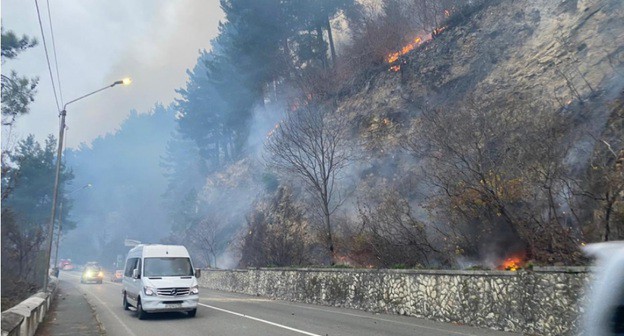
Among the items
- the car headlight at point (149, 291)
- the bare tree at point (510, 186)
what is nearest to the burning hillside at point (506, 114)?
the bare tree at point (510, 186)

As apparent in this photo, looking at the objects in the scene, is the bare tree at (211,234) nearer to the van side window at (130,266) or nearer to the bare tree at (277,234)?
the bare tree at (277,234)

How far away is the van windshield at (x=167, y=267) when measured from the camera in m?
15.3

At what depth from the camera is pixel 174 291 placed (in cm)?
1474

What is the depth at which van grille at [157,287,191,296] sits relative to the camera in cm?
1459

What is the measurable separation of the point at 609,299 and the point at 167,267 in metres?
14.5

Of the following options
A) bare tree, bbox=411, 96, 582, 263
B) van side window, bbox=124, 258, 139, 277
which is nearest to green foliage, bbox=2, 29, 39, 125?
van side window, bbox=124, 258, 139, 277

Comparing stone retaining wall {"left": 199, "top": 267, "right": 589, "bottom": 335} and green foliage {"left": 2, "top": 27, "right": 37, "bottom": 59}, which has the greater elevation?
green foliage {"left": 2, "top": 27, "right": 37, "bottom": 59}

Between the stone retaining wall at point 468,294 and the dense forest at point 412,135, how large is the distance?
92.6 inches

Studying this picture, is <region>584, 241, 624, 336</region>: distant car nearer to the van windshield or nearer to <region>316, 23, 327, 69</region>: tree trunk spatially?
the van windshield

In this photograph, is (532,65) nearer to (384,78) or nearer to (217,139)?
(384,78)

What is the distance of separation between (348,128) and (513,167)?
689 inches

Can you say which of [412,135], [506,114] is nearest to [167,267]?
[506,114]

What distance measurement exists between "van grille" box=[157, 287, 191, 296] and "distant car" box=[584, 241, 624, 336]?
13.4 meters

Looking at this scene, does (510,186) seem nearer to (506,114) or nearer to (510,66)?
(506,114)
